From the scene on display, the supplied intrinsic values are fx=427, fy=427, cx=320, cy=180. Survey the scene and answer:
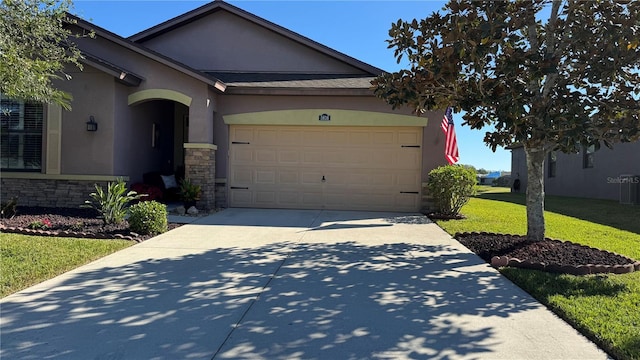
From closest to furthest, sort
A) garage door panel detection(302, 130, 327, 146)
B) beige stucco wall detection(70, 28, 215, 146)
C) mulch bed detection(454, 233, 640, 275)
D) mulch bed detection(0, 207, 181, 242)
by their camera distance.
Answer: mulch bed detection(454, 233, 640, 275), mulch bed detection(0, 207, 181, 242), beige stucco wall detection(70, 28, 215, 146), garage door panel detection(302, 130, 327, 146)

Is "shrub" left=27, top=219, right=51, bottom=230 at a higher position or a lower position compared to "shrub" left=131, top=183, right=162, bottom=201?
lower

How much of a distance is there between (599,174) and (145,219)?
1941 centimetres

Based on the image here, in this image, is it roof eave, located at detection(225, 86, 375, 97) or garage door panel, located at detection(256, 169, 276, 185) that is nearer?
roof eave, located at detection(225, 86, 375, 97)

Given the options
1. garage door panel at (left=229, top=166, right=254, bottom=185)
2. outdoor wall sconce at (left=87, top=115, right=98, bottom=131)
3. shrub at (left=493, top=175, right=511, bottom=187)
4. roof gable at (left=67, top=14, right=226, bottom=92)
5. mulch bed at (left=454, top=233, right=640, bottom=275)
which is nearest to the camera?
mulch bed at (left=454, top=233, right=640, bottom=275)

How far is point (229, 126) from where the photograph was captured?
1239cm

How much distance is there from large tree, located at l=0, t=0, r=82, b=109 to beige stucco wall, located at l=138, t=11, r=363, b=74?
21.5 ft

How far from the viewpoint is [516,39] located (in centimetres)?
609

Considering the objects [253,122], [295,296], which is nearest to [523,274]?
[295,296]

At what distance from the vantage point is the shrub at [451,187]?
1086 cm

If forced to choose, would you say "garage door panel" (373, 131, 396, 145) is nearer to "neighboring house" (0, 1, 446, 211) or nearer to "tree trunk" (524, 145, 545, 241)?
"neighboring house" (0, 1, 446, 211)

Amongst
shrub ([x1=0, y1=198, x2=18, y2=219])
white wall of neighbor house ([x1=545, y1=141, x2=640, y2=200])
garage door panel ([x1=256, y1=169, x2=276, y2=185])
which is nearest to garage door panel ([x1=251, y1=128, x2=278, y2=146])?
garage door panel ([x1=256, y1=169, x2=276, y2=185])

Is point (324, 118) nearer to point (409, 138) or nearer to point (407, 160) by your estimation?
point (409, 138)

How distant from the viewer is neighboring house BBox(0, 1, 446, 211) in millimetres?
10750

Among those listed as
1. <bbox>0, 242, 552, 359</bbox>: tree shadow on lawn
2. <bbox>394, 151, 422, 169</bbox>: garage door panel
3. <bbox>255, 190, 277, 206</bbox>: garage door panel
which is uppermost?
<bbox>394, 151, 422, 169</bbox>: garage door panel
